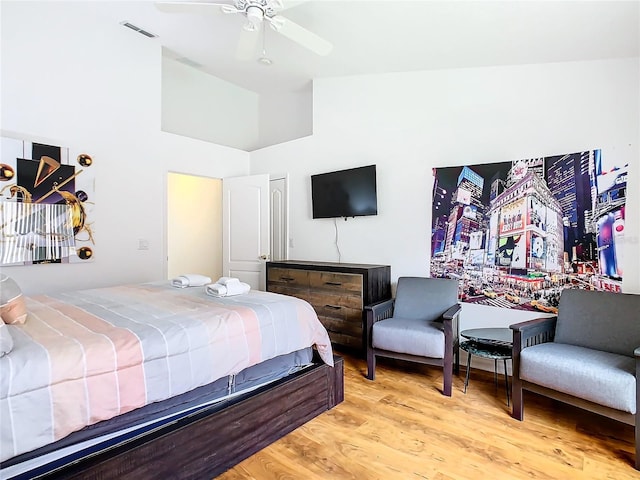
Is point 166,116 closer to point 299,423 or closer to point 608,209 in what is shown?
point 299,423

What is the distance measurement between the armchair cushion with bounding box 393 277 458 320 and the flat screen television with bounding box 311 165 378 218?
89 cm

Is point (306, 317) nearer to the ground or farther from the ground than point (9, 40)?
nearer to the ground

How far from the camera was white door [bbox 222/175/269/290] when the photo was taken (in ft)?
15.3

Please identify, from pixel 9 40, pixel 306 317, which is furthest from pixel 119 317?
pixel 9 40

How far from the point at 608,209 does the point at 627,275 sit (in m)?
0.50

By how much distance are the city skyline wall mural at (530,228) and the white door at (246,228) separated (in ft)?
7.25

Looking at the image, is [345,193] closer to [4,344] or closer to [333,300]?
[333,300]

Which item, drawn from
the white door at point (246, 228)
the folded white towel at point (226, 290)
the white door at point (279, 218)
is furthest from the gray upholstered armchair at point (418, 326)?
the white door at point (246, 228)

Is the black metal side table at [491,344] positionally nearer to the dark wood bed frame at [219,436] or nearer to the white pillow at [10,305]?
the dark wood bed frame at [219,436]

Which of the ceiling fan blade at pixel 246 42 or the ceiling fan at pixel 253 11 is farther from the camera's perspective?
the ceiling fan blade at pixel 246 42

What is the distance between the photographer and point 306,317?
93.0 inches

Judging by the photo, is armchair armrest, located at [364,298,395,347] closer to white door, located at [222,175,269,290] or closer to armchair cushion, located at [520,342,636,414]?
armchair cushion, located at [520,342,636,414]

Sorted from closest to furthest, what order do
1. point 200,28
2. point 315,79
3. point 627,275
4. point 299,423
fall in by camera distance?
1. point 299,423
2. point 627,275
3. point 200,28
4. point 315,79

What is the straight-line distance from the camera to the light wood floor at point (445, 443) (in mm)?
1846
